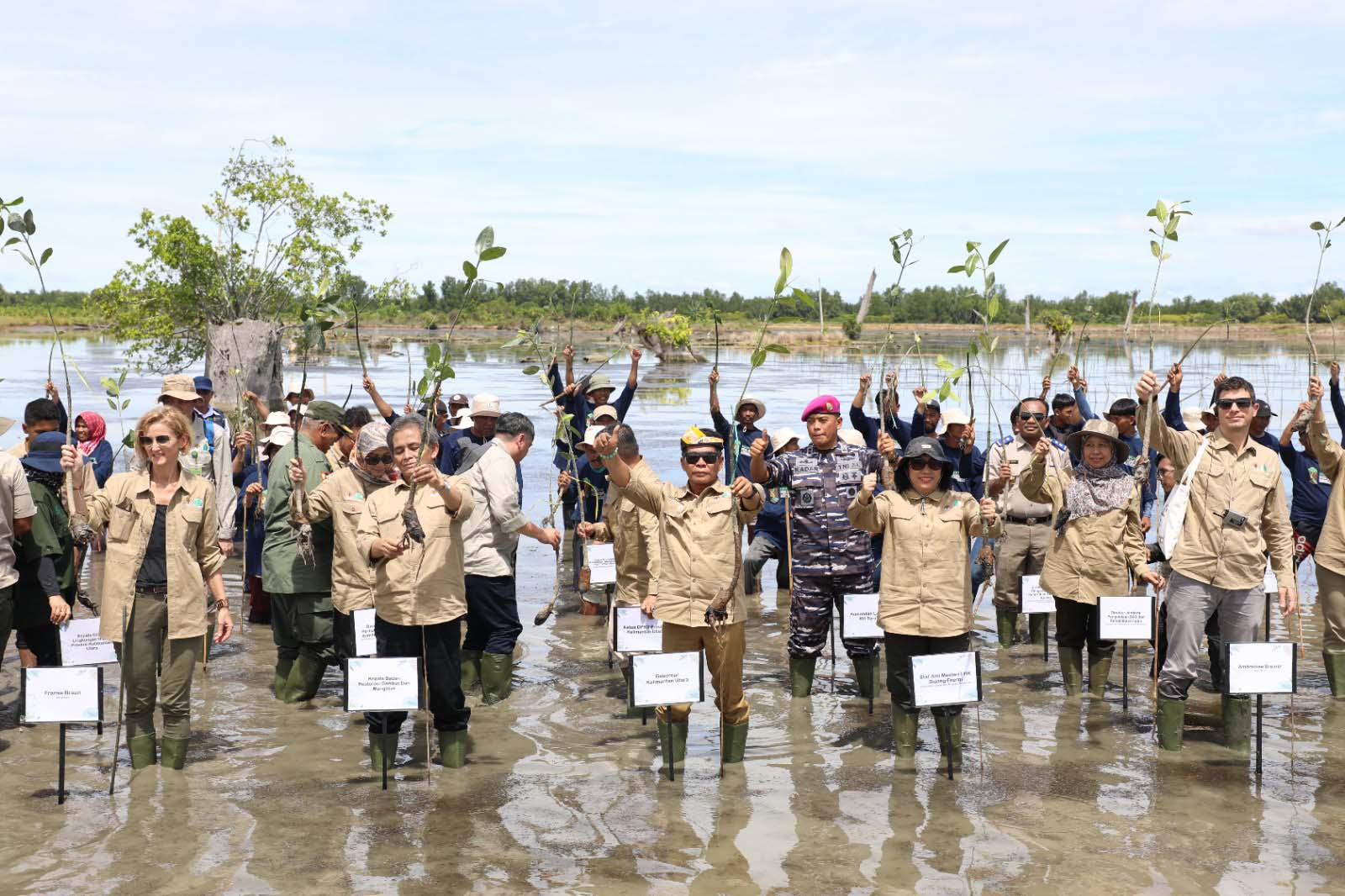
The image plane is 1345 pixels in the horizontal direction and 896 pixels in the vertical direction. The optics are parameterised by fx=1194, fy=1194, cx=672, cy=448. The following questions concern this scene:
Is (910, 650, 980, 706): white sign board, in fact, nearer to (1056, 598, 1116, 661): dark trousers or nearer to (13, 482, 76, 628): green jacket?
(1056, 598, 1116, 661): dark trousers

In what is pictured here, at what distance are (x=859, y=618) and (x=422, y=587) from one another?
2863 millimetres

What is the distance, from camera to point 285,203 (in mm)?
27359

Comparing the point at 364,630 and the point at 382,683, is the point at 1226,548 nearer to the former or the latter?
the point at 382,683

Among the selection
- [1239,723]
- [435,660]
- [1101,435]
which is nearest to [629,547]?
[435,660]

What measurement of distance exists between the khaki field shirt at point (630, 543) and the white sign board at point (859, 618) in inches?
49.7

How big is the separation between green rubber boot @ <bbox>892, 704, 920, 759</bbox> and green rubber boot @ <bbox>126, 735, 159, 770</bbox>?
418 centimetres

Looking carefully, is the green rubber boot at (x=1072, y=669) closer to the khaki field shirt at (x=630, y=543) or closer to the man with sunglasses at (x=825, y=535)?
the man with sunglasses at (x=825, y=535)

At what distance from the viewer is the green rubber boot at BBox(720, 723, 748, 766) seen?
6797 mm

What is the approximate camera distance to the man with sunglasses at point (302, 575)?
307 inches

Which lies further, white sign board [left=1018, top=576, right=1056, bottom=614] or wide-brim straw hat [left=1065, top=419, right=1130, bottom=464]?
white sign board [left=1018, top=576, right=1056, bottom=614]

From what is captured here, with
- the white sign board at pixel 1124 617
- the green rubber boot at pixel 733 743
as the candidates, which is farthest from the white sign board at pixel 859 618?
the white sign board at pixel 1124 617

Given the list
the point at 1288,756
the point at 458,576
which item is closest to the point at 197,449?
the point at 458,576

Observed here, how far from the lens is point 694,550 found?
6617 mm

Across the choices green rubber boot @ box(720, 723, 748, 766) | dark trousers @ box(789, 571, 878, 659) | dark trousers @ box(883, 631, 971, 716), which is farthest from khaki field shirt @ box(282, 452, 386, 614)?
dark trousers @ box(883, 631, 971, 716)
